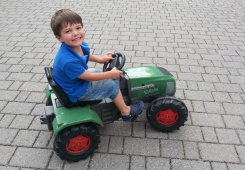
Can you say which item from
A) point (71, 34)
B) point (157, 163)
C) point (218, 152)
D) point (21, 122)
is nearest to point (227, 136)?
point (218, 152)

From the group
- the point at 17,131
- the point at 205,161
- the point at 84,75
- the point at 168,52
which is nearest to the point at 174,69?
the point at 168,52

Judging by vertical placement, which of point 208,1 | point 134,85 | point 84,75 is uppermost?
point 84,75

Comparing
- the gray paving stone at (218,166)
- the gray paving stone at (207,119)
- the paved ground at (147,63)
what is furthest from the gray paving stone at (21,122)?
the gray paving stone at (218,166)

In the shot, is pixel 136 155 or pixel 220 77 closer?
pixel 136 155

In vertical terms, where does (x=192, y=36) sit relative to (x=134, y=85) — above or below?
below

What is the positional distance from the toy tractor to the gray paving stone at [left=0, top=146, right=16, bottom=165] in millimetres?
448

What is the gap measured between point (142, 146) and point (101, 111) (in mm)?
574

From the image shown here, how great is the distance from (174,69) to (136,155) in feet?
6.38

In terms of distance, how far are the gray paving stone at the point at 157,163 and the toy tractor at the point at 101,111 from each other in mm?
391

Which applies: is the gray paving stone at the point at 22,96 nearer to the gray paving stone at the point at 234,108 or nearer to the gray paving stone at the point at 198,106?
the gray paving stone at the point at 198,106

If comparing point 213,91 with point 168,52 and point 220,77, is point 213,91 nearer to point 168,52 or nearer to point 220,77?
point 220,77

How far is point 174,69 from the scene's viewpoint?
4.34 meters

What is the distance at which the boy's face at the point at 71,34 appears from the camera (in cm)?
236

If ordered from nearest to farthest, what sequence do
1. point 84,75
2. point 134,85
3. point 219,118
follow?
point 84,75, point 134,85, point 219,118
